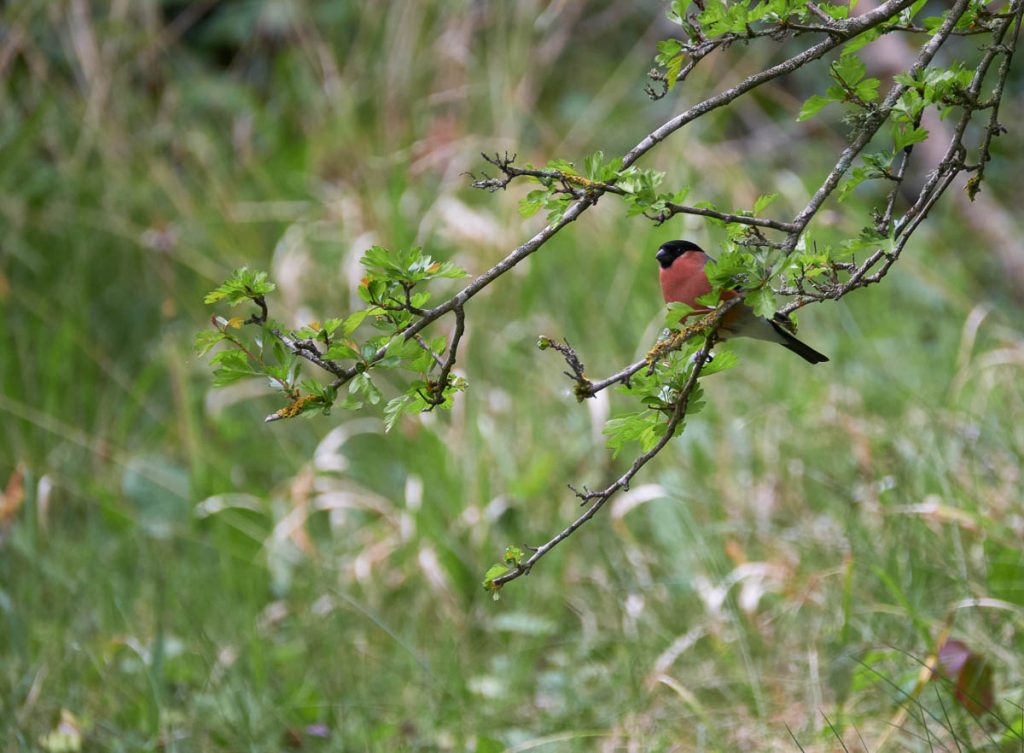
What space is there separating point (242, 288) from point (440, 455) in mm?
2356

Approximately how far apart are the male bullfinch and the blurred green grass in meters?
0.63

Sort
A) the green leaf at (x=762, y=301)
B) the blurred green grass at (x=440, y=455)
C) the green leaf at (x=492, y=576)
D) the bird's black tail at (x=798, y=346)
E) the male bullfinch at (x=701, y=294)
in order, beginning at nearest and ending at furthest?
the green leaf at (x=762, y=301) < the green leaf at (x=492, y=576) < the male bullfinch at (x=701, y=294) < the bird's black tail at (x=798, y=346) < the blurred green grass at (x=440, y=455)

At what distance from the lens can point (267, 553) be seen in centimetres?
342

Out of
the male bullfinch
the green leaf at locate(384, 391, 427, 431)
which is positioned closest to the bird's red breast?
the male bullfinch

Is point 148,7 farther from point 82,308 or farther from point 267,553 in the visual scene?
point 267,553

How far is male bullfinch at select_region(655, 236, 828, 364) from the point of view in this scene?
1.83m

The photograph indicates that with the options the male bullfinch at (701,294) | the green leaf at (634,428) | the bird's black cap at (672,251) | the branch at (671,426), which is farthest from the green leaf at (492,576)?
the bird's black cap at (672,251)

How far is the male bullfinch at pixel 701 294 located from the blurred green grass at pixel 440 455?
24.8 inches

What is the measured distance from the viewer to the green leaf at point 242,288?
131 cm

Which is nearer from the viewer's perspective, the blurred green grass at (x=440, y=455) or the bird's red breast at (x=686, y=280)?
the bird's red breast at (x=686, y=280)

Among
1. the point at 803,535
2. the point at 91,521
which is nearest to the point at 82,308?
the point at 91,521

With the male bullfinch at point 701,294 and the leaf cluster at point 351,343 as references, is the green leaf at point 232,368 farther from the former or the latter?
the male bullfinch at point 701,294

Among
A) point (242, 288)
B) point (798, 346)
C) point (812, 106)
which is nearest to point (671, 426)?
point (812, 106)

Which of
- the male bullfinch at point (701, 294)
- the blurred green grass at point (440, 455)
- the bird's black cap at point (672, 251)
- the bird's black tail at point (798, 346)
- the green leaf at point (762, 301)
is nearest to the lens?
the green leaf at point (762, 301)
